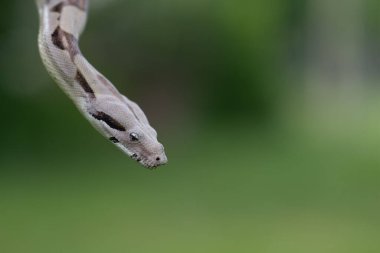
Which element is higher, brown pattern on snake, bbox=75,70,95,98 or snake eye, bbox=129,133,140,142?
brown pattern on snake, bbox=75,70,95,98

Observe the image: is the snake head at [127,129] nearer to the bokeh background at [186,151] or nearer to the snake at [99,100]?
the snake at [99,100]

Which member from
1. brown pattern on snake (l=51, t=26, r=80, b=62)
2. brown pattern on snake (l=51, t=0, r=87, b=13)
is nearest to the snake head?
brown pattern on snake (l=51, t=26, r=80, b=62)

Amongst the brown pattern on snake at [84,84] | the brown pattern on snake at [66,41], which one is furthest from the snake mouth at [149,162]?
the brown pattern on snake at [66,41]

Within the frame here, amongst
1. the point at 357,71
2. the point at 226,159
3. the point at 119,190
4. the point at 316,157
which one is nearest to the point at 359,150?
the point at 316,157

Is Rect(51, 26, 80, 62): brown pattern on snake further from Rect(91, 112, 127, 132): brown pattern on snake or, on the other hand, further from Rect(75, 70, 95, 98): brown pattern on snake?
Rect(91, 112, 127, 132): brown pattern on snake

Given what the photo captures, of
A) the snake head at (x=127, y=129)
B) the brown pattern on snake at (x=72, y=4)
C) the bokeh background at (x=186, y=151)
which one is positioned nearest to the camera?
the snake head at (x=127, y=129)

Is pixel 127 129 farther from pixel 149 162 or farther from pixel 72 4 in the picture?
pixel 72 4

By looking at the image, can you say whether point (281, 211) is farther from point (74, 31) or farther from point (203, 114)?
point (74, 31)

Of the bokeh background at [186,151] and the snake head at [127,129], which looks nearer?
the snake head at [127,129]
